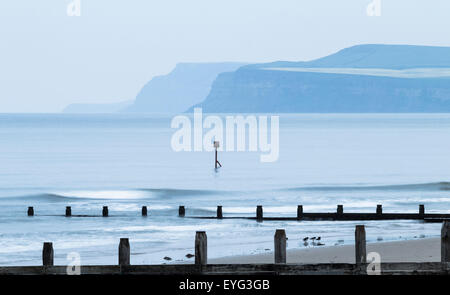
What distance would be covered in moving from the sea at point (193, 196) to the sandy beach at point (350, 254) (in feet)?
6.34

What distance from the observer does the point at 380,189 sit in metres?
83.4

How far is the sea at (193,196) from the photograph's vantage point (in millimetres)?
39844

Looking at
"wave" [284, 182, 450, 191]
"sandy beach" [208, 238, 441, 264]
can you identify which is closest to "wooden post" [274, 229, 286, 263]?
"sandy beach" [208, 238, 441, 264]

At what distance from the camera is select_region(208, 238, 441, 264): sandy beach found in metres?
30.1

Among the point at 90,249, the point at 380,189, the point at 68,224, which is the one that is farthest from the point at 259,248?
the point at 380,189

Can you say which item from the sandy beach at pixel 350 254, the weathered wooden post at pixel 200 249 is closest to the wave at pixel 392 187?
the sandy beach at pixel 350 254

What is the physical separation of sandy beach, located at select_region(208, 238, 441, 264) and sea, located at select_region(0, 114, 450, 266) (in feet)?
6.34

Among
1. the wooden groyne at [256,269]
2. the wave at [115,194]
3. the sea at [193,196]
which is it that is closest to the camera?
the wooden groyne at [256,269]

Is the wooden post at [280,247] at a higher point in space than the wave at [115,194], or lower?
higher

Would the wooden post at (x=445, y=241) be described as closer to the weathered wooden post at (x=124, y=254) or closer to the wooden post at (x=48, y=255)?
the weathered wooden post at (x=124, y=254)

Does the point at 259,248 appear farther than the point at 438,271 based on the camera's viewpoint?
Yes
